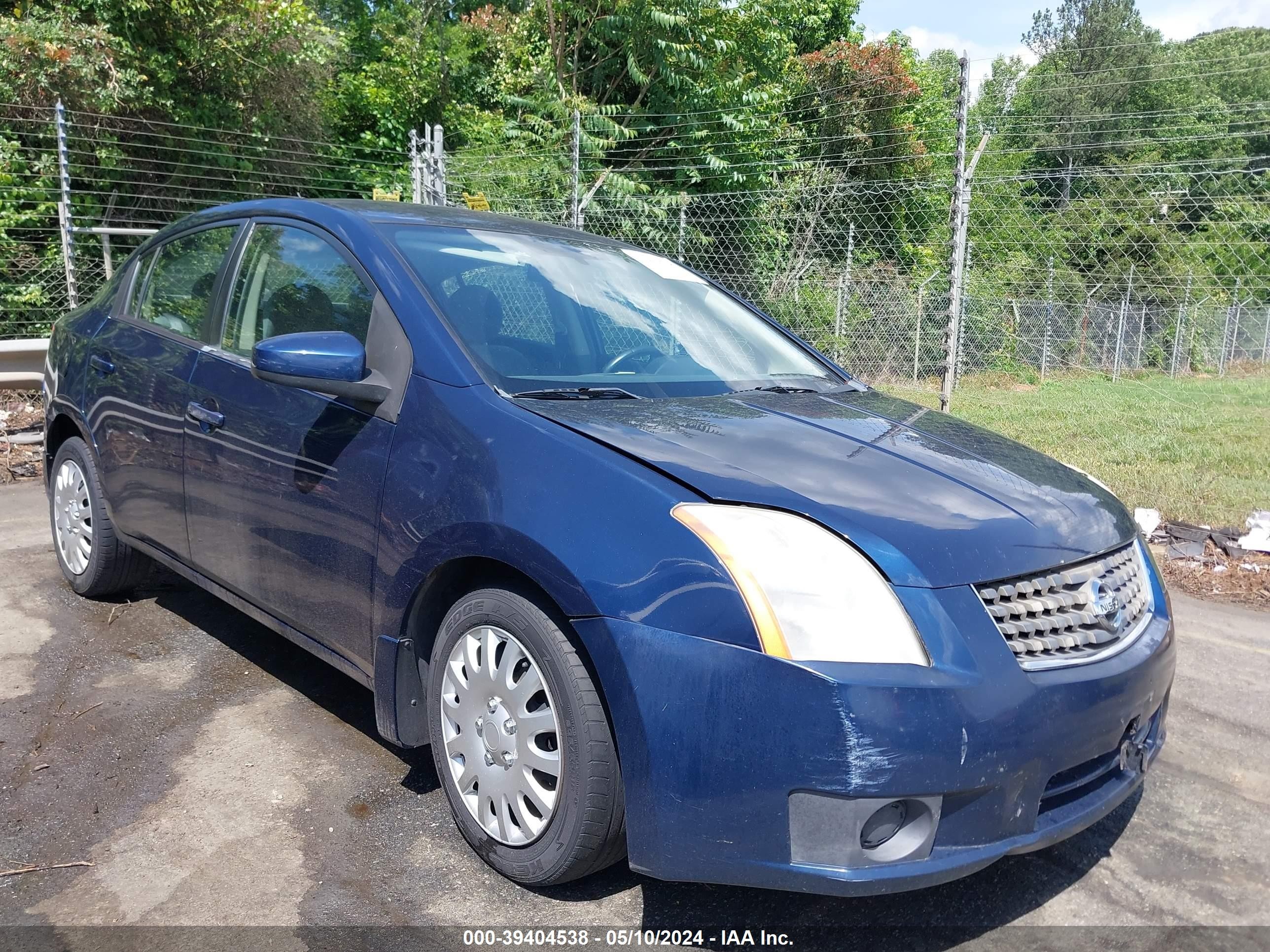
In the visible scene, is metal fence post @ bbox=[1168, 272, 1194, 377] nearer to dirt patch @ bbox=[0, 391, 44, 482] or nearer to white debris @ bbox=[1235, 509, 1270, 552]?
white debris @ bbox=[1235, 509, 1270, 552]

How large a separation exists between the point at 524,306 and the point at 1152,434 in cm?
953

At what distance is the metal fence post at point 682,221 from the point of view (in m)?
10.1

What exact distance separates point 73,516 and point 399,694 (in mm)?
2439

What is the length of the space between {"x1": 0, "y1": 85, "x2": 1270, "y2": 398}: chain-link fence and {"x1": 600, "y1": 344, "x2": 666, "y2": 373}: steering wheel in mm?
3980

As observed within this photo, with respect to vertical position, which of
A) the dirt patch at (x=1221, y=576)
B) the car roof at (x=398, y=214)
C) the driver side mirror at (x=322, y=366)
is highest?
the car roof at (x=398, y=214)

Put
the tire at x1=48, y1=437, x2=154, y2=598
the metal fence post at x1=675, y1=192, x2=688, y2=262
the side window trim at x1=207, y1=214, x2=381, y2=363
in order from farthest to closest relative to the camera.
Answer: the metal fence post at x1=675, y1=192, x2=688, y2=262 → the tire at x1=48, y1=437, x2=154, y2=598 → the side window trim at x1=207, y1=214, x2=381, y2=363

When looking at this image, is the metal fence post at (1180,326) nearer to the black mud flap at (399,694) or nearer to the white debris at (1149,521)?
the white debris at (1149,521)

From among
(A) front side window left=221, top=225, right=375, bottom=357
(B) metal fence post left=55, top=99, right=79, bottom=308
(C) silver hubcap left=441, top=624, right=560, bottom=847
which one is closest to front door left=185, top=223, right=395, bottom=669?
(A) front side window left=221, top=225, right=375, bottom=357

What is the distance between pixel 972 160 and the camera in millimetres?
6648

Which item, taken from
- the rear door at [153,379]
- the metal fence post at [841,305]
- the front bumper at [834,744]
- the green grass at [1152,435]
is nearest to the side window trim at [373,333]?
the rear door at [153,379]

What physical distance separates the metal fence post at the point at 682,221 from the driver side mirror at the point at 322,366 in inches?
293

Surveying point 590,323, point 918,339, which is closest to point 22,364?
point 590,323

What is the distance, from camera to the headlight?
1.91 meters

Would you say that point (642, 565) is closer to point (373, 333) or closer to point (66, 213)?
point (373, 333)
